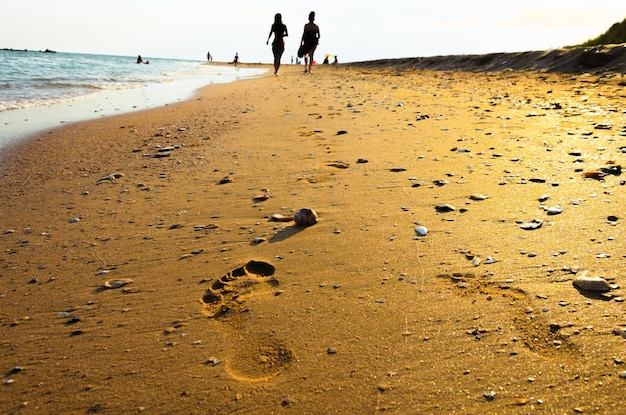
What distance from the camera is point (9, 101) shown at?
8.70 metres

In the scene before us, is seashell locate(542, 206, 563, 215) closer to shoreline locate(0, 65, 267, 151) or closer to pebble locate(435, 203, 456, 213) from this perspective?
pebble locate(435, 203, 456, 213)

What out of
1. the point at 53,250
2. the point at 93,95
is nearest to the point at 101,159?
the point at 53,250

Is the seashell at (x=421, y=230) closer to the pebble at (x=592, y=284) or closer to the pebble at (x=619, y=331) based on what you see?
the pebble at (x=592, y=284)

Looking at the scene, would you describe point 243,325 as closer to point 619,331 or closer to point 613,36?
point 619,331

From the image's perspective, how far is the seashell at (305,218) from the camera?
253 centimetres

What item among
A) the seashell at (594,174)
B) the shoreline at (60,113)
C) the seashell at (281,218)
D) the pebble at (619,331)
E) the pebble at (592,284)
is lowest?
the pebble at (619,331)

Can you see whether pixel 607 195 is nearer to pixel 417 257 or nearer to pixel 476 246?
pixel 476 246

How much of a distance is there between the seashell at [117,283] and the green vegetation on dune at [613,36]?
1579 cm

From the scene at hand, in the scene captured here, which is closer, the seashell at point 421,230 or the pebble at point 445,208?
the seashell at point 421,230

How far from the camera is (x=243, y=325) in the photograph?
170cm

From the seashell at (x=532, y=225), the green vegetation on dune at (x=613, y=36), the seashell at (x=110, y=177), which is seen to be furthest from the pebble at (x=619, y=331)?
the green vegetation on dune at (x=613, y=36)

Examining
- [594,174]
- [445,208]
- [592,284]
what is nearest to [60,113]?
[445,208]

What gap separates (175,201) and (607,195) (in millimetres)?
2835

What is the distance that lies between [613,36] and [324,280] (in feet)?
53.5
